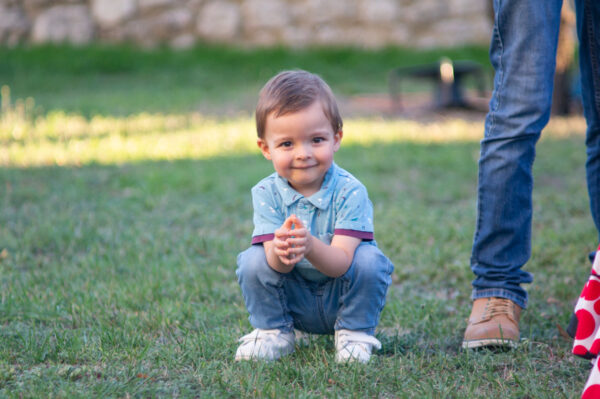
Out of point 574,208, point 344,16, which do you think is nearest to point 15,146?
point 574,208

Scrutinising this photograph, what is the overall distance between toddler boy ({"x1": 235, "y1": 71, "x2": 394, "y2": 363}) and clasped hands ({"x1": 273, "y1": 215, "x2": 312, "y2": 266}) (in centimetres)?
8

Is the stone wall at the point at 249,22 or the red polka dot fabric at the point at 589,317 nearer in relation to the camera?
the red polka dot fabric at the point at 589,317

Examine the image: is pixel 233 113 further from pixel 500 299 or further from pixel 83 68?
pixel 500 299

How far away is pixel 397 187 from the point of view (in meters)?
4.64

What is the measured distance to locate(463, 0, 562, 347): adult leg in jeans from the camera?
90.0 inches

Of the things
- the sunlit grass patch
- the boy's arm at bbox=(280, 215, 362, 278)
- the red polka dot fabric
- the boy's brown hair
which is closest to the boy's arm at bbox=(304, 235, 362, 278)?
the boy's arm at bbox=(280, 215, 362, 278)

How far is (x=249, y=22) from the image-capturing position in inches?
469

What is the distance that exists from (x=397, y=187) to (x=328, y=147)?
272 centimetres

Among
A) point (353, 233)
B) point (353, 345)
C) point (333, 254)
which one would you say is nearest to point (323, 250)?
point (333, 254)

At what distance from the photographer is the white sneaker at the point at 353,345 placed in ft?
6.56

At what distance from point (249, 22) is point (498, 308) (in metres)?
10.4

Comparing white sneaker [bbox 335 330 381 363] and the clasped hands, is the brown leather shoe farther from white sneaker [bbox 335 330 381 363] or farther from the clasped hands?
the clasped hands

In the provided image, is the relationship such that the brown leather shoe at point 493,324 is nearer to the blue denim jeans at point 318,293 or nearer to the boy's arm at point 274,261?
the blue denim jeans at point 318,293

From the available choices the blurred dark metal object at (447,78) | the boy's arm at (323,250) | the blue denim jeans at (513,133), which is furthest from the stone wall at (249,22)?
the boy's arm at (323,250)
